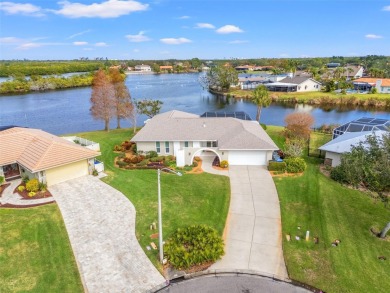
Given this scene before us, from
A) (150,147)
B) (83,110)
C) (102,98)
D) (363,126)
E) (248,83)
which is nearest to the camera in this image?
(150,147)

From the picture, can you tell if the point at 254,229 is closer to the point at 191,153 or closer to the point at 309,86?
the point at 191,153

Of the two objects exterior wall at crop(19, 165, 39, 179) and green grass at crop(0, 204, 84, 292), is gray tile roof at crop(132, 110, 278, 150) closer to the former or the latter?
exterior wall at crop(19, 165, 39, 179)

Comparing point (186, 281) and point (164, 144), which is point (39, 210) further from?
point (164, 144)

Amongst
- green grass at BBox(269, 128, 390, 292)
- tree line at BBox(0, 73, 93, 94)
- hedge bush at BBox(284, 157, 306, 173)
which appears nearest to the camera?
green grass at BBox(269, 128, 390, 292)

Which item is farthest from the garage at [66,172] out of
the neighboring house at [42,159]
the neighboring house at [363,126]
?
the neighboring house at [363,126]

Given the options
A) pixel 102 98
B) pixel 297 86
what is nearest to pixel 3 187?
pixel 102 98

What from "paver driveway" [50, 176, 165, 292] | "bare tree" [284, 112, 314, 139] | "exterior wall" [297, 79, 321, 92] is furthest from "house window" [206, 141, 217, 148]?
"exterior wall" [297, 79, 321, 92]
